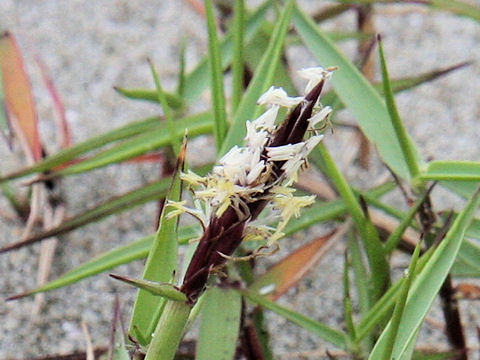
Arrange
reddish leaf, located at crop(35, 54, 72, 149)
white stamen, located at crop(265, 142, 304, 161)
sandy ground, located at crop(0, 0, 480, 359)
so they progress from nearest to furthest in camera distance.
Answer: white stamen, located at crop(265, 142, 304, 161)
sandy ground, located at crop(0, 0, 480, 359)
reddish leaf, located at crop(35, 54, 72, 149)

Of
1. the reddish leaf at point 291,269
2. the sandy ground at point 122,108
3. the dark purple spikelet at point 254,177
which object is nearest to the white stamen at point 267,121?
the dark purple spikelet at point 254,177

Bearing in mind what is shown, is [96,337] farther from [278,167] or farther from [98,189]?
[278,167]

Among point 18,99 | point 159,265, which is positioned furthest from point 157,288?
point 18,99

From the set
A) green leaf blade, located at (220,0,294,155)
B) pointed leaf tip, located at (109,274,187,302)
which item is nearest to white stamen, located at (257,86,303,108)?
pointed leaf tip, located at (109,274,187,302)

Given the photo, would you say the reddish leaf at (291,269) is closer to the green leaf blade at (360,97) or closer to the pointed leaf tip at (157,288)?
→ the green leaf blade at (360,97)

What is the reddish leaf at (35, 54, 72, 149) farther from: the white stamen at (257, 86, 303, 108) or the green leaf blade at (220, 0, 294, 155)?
the white stamen at (257, 86, 303, 108)

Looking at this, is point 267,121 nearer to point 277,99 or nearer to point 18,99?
point 277,99
